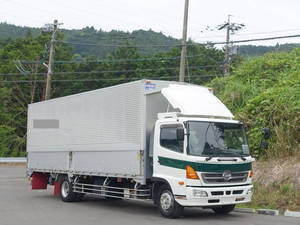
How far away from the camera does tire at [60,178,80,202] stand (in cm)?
1725

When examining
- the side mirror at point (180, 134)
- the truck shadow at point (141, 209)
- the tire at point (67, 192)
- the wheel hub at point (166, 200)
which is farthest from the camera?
the tire at point (67, 192)

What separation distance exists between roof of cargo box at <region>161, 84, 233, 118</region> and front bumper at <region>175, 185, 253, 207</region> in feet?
6.73

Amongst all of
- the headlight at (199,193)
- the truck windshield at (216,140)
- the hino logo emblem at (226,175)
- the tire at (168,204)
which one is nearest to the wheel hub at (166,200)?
the tire at (168,204)

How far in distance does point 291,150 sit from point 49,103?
30.3 ft

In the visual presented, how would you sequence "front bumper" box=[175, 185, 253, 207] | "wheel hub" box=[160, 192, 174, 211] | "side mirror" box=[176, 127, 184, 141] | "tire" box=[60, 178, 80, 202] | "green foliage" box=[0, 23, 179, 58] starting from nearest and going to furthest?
"front bumper" box=[175, 185, 253, 207] < "side mirror" box=[176, 127, 184, 141] < "wheel hub" box=[160, 192, 174, 211] < "tire" box=[60, 178, 80, 202] < "green foliage" box=[0, 23, 179, 58]

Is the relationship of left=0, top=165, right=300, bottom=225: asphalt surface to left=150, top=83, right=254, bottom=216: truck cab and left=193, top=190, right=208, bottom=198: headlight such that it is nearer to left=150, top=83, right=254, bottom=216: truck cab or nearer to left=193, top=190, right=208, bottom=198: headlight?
left=150, top=83, right=254, bottom=216: truck cab

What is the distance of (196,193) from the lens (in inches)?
477

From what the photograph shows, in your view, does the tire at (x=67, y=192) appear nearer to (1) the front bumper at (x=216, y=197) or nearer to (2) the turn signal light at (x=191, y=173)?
(1) the front bumper at (x=216, y=197)

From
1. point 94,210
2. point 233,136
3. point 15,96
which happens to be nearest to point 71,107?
point 94,210

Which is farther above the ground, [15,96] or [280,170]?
[15,96]

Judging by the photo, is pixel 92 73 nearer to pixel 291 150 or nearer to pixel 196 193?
pixel 291 150

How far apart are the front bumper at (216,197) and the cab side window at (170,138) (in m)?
1.17

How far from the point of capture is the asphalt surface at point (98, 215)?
12.3 m

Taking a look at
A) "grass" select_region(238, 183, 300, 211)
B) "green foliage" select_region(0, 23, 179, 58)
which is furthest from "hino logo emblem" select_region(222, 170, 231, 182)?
"green foliage" select_region(0, 23, 179, 58)
